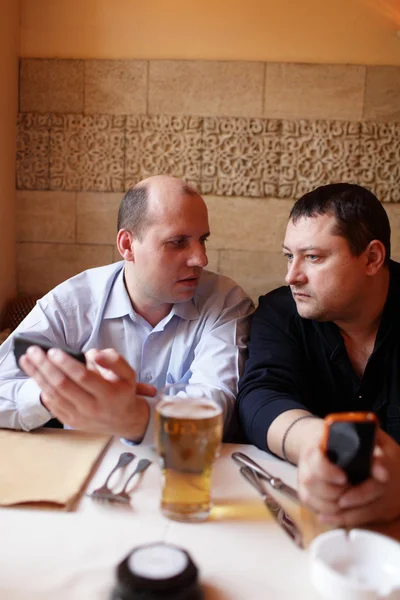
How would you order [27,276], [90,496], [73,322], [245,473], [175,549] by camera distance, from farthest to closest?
[27,276] → [73,322] → [245,473] → [90,496] → [175,549]

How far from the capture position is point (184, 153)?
10.4 feet

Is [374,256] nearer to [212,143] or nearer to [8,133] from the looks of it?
[212,143]

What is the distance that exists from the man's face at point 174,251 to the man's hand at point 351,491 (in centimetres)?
84

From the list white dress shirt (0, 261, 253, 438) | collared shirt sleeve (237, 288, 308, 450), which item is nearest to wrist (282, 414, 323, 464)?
Answer: collared shirt sleeve (237, 288, 308, 450)

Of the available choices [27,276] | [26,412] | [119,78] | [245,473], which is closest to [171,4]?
[119,78]

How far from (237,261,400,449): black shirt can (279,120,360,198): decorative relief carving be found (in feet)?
5.36

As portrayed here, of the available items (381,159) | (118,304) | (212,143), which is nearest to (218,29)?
(212,143)

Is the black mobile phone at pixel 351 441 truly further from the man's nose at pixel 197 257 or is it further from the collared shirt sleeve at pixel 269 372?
the man's nose at pixel 197 257

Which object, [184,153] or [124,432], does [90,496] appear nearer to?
[124,432]

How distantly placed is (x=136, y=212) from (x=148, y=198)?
7 cm

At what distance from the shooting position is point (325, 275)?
1501mm

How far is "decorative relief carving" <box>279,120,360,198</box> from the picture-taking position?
3.09m

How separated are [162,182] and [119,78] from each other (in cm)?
170

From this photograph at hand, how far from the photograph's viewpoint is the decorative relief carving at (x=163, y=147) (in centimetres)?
314
